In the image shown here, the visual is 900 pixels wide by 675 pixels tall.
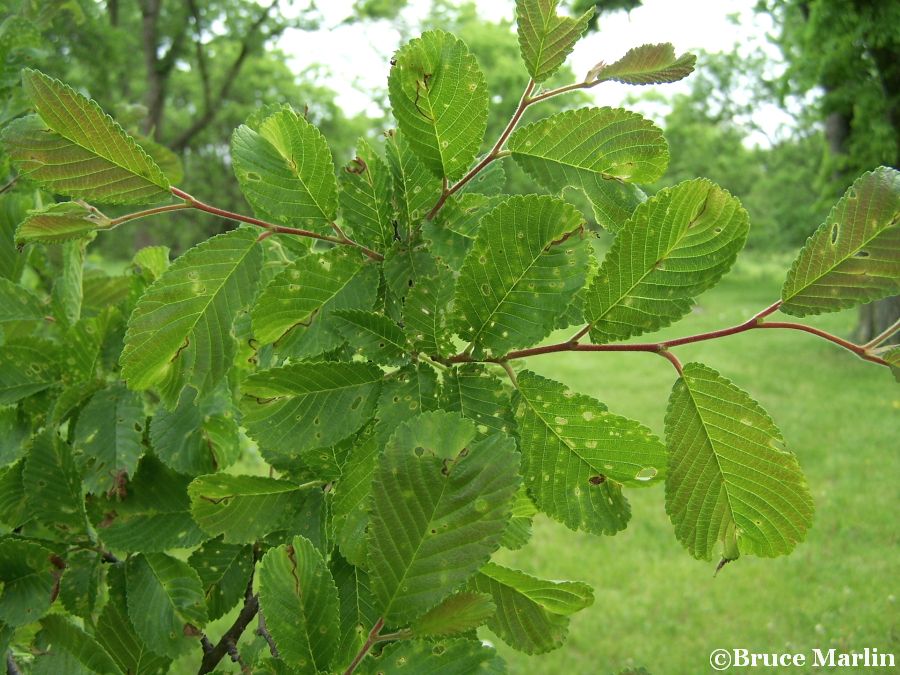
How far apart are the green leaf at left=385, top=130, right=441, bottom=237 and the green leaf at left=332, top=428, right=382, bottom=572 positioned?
0.22 meters

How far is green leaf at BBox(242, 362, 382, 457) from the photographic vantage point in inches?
25.4

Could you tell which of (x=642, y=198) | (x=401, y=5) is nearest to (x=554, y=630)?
(x=642, y=198)

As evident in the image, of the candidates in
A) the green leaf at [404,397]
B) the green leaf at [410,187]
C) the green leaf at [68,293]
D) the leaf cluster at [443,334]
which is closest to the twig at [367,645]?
the leaf cluster at [443,334]

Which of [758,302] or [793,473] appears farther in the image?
[758,302]

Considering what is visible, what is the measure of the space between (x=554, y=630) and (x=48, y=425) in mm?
695

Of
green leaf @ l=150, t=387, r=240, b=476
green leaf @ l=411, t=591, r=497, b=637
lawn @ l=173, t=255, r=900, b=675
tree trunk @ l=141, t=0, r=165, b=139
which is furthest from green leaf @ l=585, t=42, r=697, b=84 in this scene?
tree trunk @ l=141, t=0, r=165, b=139

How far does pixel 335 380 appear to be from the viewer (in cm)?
66

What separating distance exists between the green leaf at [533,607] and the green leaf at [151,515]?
396mm

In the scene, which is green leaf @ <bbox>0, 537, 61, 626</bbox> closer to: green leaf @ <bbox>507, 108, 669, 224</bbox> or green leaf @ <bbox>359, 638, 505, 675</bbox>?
green leaf @ <bbox>359, 638, 505, 675</bbox>

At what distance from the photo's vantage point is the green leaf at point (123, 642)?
86 centimetres

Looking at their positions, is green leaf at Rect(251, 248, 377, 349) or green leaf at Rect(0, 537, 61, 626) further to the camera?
green leaf at Rect(0, 537, 61, 626)

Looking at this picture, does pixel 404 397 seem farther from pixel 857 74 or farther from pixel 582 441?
pixel 857 74

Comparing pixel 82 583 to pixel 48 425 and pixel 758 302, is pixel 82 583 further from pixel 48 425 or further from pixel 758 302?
pixel 758 302

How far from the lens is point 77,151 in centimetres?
63
